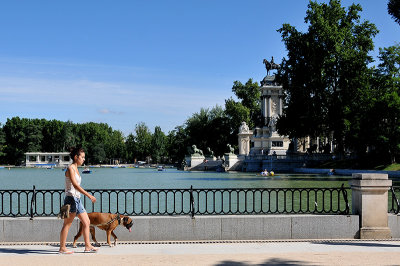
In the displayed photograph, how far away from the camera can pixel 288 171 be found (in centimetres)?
7281

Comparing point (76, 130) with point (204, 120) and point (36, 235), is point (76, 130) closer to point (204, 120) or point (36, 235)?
point (204, 120)

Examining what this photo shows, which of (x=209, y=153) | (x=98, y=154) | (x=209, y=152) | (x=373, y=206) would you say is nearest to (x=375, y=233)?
(x=373, y=206)

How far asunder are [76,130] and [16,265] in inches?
6414

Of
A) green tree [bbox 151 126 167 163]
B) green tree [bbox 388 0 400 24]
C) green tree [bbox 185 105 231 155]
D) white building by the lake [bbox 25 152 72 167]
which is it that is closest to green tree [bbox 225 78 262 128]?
green tree [bbox 185 105 231 155]

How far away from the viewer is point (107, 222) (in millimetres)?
10867

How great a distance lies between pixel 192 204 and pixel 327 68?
43850mm

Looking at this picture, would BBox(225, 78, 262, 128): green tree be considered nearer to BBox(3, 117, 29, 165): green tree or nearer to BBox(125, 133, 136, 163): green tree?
BBox(125, 133, 136, 163): green tree

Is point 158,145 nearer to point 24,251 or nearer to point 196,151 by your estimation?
point 196,151

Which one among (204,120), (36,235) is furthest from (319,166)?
(36,235)

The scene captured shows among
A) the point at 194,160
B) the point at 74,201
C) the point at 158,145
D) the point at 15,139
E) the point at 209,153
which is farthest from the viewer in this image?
the point at 15,139

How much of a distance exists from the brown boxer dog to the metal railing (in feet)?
2.47

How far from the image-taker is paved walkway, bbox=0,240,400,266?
9430mm

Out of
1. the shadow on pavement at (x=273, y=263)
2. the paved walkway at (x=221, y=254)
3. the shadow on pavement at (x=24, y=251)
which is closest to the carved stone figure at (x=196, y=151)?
the paved walkway at (x=221, y=254)

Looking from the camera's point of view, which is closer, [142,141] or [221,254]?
[221,254]
